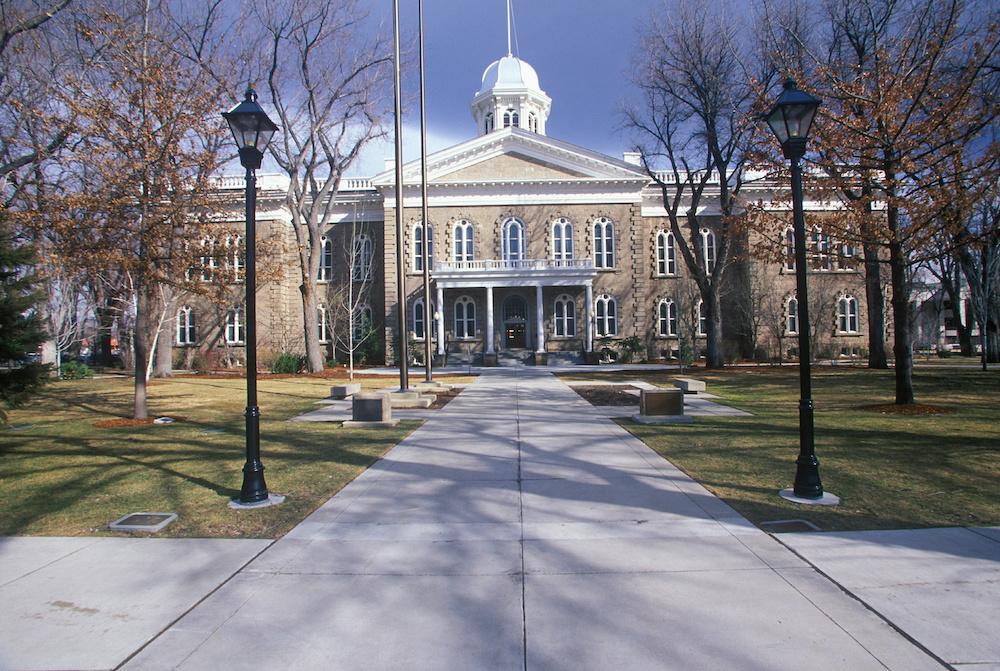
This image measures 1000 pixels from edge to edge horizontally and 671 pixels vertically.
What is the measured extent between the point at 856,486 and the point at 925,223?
750cm

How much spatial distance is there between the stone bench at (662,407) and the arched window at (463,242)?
1048 inches

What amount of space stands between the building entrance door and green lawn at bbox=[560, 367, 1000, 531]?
22629 mm

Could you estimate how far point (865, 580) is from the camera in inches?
170

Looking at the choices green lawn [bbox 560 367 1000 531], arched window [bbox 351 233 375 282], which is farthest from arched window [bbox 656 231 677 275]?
green lawn [bbox 560 367 1000 531]

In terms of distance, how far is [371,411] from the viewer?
1239 cm

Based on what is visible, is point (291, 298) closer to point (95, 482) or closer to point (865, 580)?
point (95, 482)

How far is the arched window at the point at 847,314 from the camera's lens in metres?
39.4

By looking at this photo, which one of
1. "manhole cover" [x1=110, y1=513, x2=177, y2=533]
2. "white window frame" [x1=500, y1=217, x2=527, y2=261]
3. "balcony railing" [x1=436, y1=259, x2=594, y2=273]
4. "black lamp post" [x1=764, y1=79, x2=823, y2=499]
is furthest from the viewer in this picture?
"white window frame" [x1=500, y1=217, x2=527, y2=261]

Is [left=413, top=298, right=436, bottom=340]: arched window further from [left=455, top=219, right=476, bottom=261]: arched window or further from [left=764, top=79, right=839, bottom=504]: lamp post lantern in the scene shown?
[left=764, top=79, right=839, bottom=504]: lamp post lantern

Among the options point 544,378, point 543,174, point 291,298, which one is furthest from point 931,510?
point 291,298

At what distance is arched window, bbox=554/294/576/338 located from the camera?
122 feet

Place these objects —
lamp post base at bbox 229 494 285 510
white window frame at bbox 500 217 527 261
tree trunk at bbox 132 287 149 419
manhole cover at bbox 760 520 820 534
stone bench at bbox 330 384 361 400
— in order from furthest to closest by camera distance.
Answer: white window frame at bbox 500 217 527 261 → stone bench at bbox 330 384 361 400 → tree trunk at bbox 132 287 149 419 → lamp post base at bbox 229 494 285 510 → manhole cover at bbox 760 520 820 534

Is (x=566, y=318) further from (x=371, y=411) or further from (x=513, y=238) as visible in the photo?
(x=371, y=411)

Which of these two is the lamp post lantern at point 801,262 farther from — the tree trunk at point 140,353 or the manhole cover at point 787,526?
the tree trunk at point 140,353
